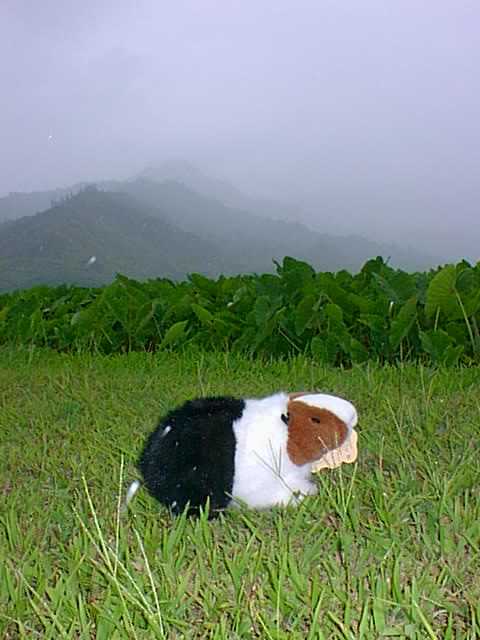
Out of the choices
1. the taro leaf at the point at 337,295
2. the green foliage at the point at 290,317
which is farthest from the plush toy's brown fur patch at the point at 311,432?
the taro leaf at the point at 337,295

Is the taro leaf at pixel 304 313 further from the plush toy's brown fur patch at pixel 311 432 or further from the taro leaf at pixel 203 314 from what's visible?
the plush toy's brown fur patch at pixel 311 432

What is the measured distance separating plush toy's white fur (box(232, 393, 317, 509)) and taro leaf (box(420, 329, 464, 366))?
2091 millimetres

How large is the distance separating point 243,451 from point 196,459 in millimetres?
109

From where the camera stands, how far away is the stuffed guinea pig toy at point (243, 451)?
171 centimetres

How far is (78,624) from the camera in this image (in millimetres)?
1375

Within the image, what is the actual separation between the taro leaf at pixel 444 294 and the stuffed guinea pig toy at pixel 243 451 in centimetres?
203

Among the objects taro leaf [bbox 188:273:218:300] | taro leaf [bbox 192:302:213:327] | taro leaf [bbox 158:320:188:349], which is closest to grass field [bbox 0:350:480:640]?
taro leaf [bbox 158:320:188:349]

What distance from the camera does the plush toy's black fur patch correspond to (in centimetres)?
169

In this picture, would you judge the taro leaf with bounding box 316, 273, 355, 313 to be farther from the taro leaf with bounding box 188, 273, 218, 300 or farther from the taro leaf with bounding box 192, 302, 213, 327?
the taro leaf with bounding box 188, 273, 218, 300

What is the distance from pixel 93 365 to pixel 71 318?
1.03 m

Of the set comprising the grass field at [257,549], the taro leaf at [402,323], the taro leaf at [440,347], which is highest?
the taro leaf at [402,323]

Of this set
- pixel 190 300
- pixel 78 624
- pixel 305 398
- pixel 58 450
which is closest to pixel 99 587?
pixel 78 624

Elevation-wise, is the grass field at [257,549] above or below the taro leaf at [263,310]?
below

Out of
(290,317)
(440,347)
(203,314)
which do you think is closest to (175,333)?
(203,314)
